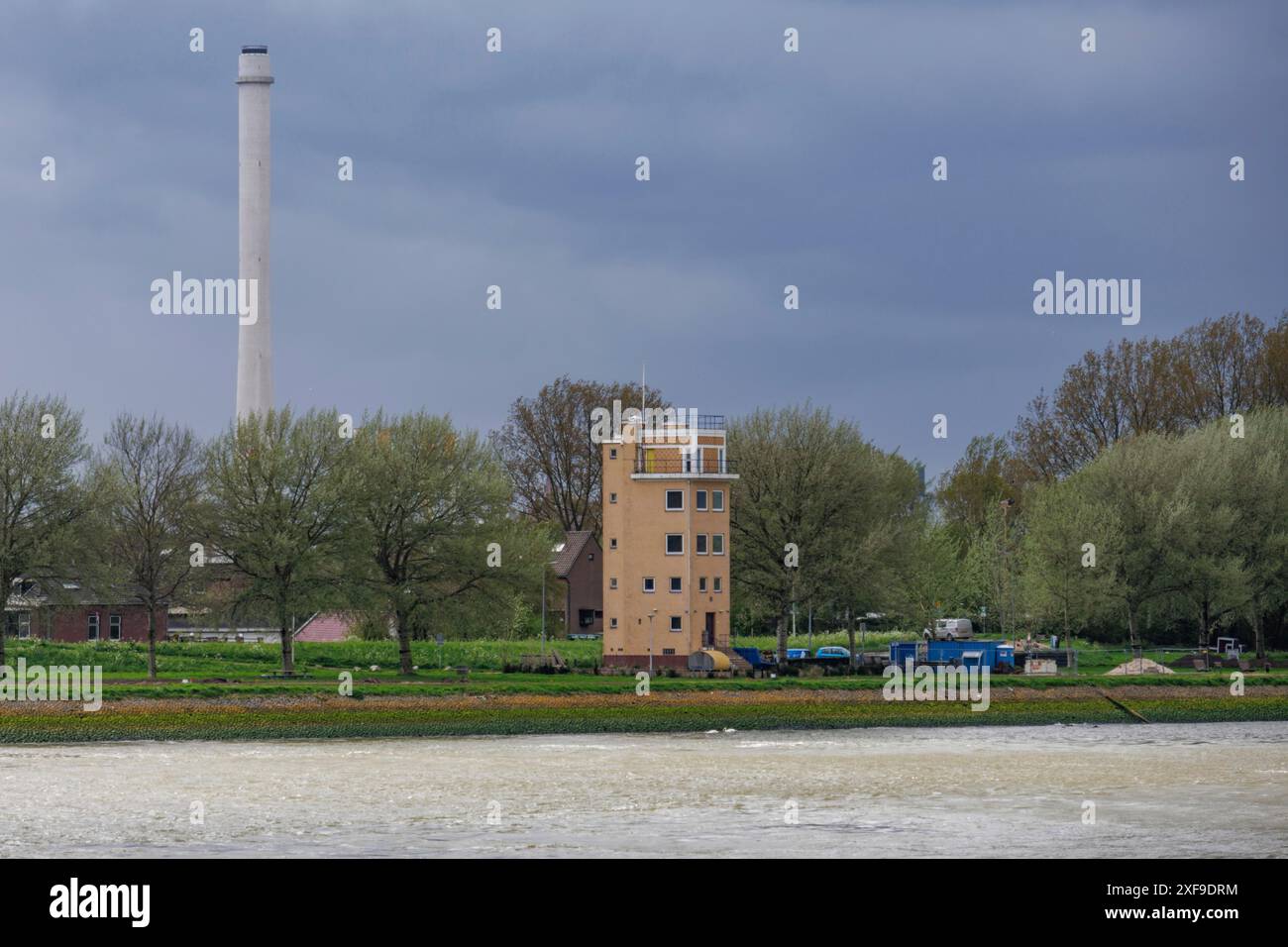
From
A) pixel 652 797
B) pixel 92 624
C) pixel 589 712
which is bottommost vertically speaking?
pixel 652 797

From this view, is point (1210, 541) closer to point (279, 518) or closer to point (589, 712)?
point (589, 712)

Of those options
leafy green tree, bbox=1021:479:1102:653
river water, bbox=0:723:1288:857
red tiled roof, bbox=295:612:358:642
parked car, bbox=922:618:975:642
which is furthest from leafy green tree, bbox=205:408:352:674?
parked car, bbox=922:618:975:642

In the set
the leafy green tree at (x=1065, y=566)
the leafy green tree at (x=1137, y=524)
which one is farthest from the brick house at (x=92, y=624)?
the leafy green tree at (x=1137, y=524)

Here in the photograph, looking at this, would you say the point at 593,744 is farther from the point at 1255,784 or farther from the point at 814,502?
the point at 814,502

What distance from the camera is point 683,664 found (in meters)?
92.2

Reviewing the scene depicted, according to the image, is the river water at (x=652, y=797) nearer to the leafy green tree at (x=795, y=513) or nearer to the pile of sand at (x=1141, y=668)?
the pile of sand at (x=1141, y=668)

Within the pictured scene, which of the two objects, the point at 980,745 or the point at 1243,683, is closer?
the point at 980,745

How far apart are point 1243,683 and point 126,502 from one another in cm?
5039

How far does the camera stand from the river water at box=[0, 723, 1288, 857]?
3566 cm

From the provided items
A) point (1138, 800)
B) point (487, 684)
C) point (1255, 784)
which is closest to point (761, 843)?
point (1138, 800)

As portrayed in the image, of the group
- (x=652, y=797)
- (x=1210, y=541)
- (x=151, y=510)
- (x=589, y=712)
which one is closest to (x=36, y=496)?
(x=151, y=510)

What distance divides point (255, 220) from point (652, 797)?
8249 centimetres

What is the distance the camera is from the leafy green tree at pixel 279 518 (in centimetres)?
7850

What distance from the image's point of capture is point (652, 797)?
144ft
